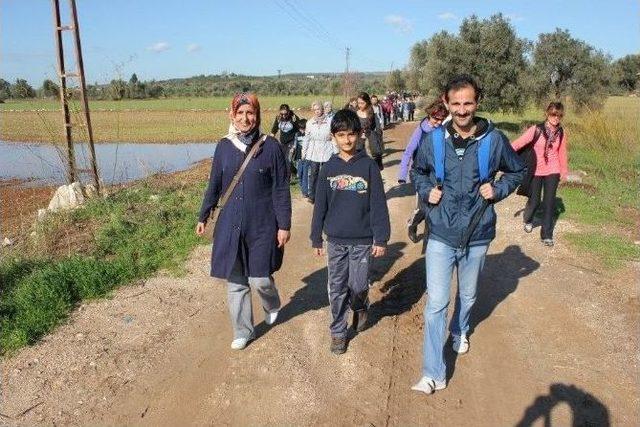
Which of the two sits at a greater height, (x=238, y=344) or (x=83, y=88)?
(x=83, y=88)

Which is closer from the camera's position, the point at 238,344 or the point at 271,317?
the point at 238,344

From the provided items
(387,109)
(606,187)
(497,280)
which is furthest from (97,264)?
(387,109)

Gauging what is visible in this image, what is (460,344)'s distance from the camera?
3.92m

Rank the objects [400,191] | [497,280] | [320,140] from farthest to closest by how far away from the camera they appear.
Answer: [400,191]
[320,140]
[497,280]

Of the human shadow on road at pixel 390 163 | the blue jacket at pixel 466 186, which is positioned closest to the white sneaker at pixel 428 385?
the blue jacket at pixel 466 186

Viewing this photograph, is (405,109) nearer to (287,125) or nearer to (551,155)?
(287,125)

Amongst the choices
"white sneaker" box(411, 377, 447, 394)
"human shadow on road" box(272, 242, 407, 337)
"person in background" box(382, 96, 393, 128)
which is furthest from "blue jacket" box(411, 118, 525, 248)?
"person in background" box(382, 96, 393, 128)

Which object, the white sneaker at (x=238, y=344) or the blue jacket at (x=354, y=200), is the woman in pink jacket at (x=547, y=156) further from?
the white sneaker at (x=238, y=344)

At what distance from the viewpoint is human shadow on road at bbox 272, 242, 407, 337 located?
4797mm

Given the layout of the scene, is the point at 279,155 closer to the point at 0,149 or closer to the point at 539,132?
the point at 539,132

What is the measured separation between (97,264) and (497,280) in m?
4.59

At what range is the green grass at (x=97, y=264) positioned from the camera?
4605 mm

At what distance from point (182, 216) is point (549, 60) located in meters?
25.9

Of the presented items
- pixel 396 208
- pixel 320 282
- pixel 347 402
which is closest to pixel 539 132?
pixel 396 208
